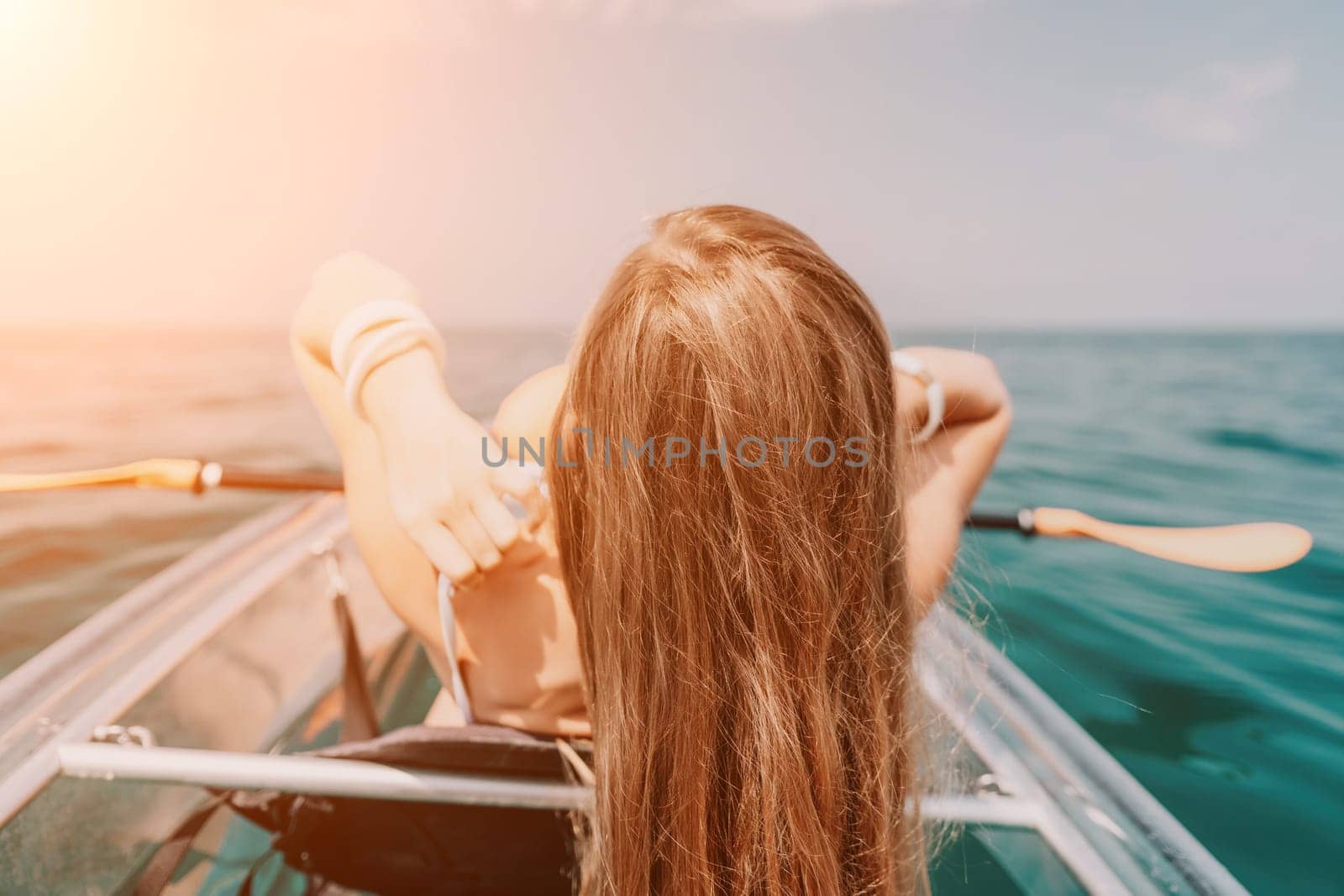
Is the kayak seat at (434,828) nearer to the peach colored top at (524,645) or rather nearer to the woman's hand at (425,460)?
the peach colored top at (524,645)

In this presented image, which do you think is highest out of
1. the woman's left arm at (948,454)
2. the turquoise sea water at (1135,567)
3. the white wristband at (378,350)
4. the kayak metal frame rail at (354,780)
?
the white wristband at (378,350)

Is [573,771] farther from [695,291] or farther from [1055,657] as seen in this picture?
[1055,657]

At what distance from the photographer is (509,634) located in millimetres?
782

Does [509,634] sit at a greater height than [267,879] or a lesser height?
greater

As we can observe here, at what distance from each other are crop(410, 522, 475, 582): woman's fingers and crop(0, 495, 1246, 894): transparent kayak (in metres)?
0.31

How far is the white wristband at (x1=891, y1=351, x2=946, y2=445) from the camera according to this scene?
91 centimetres

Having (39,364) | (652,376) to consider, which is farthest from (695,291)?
(39,364)

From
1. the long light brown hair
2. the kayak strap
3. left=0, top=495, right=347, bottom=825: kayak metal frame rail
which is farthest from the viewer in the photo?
the kayak strap

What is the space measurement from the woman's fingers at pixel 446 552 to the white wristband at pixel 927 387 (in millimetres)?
604

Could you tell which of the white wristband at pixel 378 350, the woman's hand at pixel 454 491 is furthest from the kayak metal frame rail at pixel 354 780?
the white wristband at pixel 378 350

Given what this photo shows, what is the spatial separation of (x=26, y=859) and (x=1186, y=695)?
2.39 meters

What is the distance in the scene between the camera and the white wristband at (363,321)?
31.2 inches

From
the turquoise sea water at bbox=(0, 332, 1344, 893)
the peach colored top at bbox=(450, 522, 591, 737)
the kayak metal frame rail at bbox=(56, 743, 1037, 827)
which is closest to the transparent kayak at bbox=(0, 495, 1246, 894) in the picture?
the kayak metal frame rail at bbox=(56, 743, 1037, 827)

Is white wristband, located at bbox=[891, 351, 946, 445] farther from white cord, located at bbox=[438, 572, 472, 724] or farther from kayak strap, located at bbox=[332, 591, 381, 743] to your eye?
kayak strap, located at bbox=[332, 591, 381, 743]
